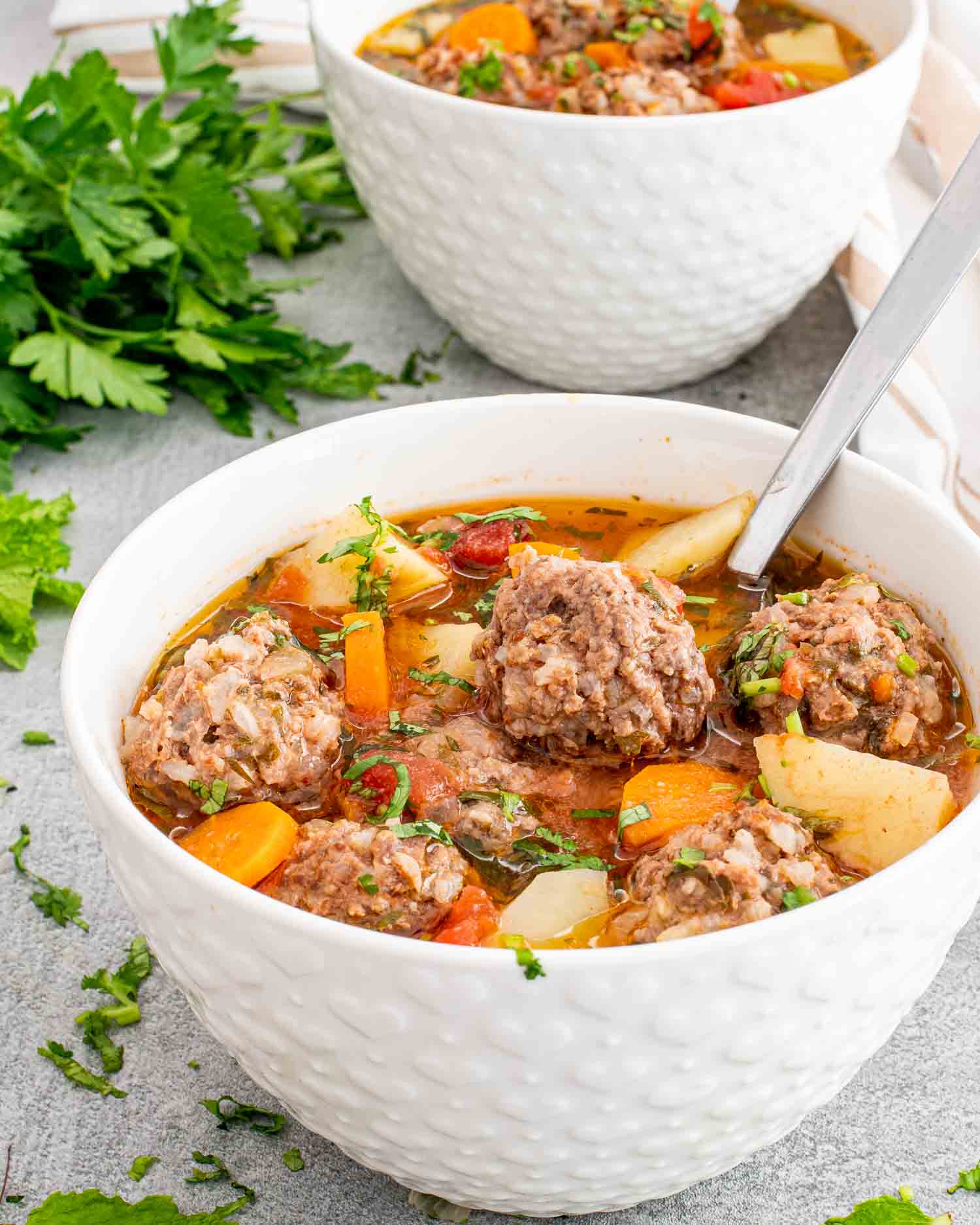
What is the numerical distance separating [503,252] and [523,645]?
1767mm

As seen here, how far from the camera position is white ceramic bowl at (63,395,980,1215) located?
5.58 ft

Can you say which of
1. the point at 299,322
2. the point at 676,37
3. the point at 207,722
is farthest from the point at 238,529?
the point at 676,37

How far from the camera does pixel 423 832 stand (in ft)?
6.86

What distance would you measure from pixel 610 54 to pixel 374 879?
3.00 m

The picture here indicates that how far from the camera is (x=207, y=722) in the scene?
223 centimetres

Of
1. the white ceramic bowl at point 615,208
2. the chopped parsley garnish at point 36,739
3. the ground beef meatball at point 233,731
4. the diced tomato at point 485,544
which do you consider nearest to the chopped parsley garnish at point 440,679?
the ground beef meatball at point 233,731

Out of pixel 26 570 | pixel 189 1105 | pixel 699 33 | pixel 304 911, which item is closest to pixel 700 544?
pixel 304 911

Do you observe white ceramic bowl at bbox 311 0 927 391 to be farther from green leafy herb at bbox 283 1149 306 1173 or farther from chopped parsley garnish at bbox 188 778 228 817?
green leafy herb at bbox 283 1149 306 1173

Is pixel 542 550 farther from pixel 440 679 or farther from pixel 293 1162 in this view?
pixel 293 1162

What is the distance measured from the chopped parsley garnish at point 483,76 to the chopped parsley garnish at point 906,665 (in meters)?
2.47

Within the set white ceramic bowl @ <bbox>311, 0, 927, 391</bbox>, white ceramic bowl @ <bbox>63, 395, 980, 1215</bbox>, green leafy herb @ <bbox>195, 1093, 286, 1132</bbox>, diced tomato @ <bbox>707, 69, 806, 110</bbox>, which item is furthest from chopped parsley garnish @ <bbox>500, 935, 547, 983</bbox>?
diced tomato @ <bbox>707, 69, 806, 110</bbox>

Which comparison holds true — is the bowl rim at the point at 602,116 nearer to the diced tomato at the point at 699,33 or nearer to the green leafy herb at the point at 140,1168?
the diced tomato at the point at 699,33

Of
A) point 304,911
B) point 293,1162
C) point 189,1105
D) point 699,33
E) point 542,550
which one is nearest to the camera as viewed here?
point 304,911

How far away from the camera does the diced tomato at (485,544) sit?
2.75m
